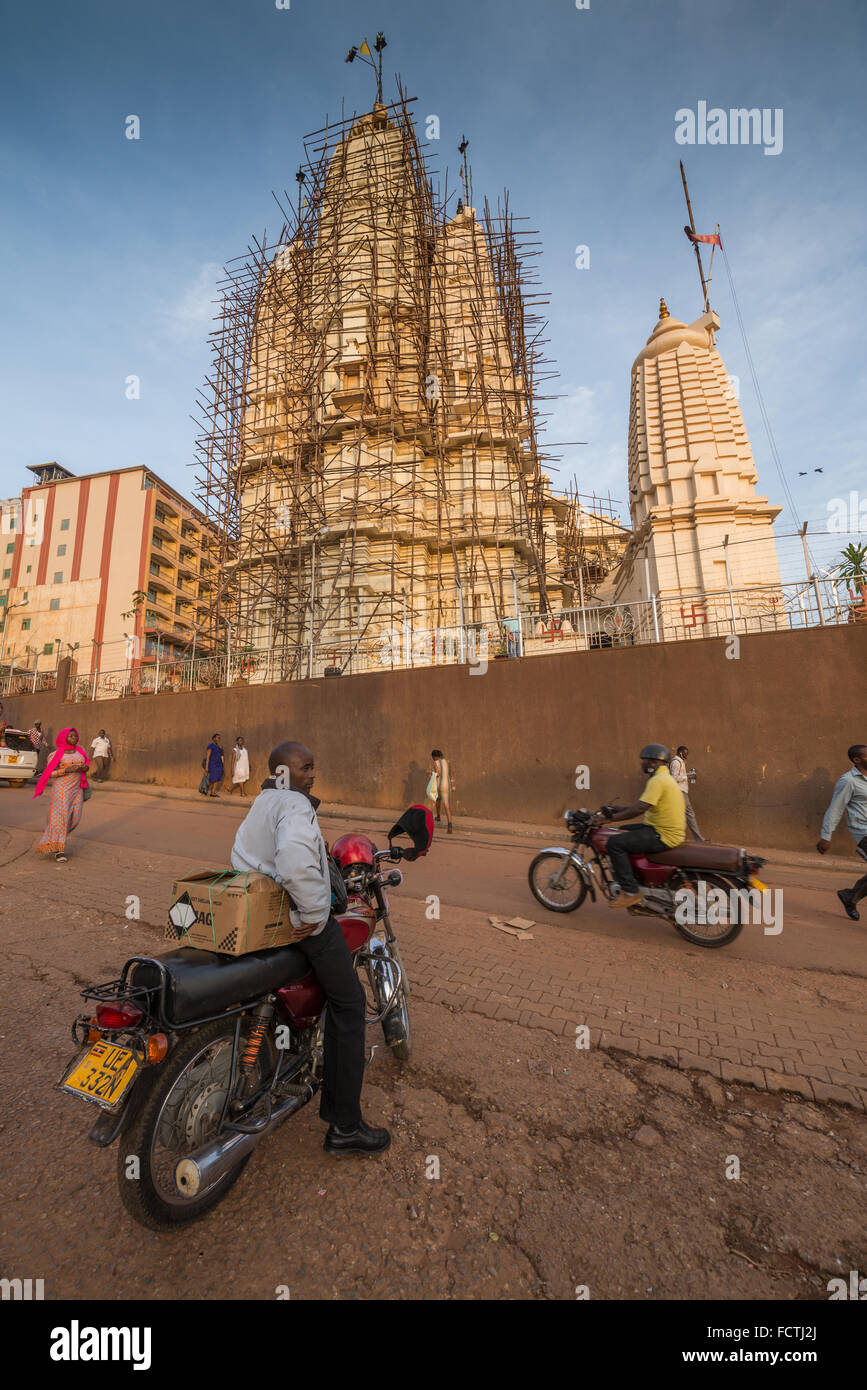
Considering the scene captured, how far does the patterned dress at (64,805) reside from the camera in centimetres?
760

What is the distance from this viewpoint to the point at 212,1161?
1.96m

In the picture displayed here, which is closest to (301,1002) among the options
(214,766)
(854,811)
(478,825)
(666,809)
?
(666,809)

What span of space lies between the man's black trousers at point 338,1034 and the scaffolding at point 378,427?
60.2ft

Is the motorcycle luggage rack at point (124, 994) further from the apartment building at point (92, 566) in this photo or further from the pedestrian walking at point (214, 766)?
the apartment building at point (92, 566)

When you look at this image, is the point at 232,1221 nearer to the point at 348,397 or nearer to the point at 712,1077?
the point at 712,1077

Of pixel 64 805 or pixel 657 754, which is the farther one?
pixel 64 805

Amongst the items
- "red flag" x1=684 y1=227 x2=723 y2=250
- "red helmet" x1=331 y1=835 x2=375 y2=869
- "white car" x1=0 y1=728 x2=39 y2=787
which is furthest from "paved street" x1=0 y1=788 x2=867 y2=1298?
"red flag" x1=684 y1=227 x2=723 y2=250

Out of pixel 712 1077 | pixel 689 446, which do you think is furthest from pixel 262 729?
pixel 689 446

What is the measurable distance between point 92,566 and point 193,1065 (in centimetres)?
5185

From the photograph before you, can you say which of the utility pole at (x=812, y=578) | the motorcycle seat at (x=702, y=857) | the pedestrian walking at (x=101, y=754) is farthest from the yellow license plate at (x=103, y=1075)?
the pedestrian walking at (x=101, y=754)

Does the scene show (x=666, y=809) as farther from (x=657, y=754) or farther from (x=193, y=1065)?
(x=193, y=1065)

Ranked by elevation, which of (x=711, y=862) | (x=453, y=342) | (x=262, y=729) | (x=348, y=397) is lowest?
Result: (x=711, y=862)
